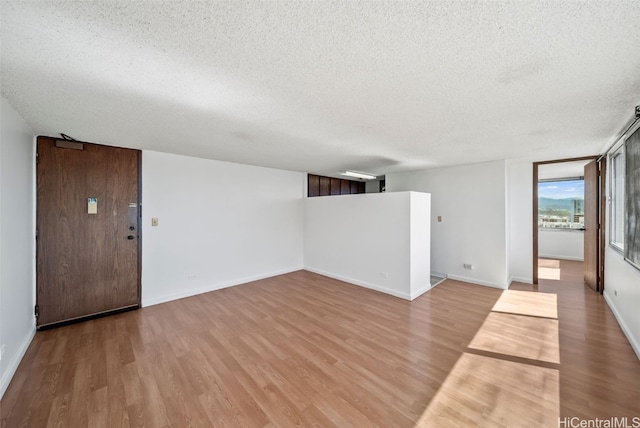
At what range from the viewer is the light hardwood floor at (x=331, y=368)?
1.70m

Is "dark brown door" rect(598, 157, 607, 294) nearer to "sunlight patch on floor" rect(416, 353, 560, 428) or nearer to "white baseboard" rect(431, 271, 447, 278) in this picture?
"white baseboard" rect(431, 271, 447, 278)

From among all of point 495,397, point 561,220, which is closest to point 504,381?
point 495,397

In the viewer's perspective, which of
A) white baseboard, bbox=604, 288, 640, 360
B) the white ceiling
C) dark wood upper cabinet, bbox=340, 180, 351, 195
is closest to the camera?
the white ceiling

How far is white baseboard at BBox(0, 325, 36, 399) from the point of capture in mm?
1932

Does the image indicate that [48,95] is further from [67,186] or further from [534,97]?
[534,97]

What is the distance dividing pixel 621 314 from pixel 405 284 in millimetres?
2520

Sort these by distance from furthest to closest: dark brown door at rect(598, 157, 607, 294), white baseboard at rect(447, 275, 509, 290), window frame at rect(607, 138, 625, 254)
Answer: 1. white baseboard at rect(447, 275, 509, 290)
2. dark brown door at rect(598, 157, 607, 294)
3. window frame at rect(607, 138, 625, 254)

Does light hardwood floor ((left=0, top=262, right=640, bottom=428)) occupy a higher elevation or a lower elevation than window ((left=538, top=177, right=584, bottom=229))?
lower

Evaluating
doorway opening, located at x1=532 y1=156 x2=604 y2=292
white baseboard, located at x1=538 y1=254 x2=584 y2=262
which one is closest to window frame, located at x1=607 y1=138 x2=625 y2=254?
doorway opening, located at x1=532 y1=156 x2=604 y2=292

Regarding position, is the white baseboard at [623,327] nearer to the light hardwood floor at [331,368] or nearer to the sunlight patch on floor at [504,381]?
the light hardwood floor at [331,368]

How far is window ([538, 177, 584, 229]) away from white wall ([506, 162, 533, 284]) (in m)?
3.73

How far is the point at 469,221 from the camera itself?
4750 millimetres

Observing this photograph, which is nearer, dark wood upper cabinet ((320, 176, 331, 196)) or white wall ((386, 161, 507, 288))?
white wall ((386, 161, 507, 288))

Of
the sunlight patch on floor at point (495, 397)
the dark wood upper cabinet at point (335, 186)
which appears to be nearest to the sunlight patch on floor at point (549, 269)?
the sunlight patch on floor at point (495, 397)
